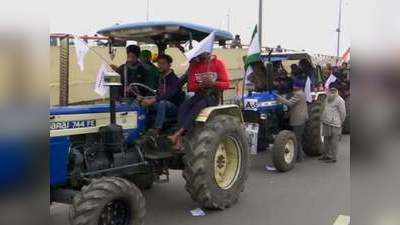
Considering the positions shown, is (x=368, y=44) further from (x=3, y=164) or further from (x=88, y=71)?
(x=88, y=71)

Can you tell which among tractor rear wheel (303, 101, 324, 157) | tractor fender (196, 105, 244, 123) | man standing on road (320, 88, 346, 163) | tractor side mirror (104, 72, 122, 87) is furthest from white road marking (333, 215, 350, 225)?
tractor rear wheel (303, 101, 324, 157)

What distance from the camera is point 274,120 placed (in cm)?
1027

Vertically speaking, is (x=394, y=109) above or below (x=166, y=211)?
above

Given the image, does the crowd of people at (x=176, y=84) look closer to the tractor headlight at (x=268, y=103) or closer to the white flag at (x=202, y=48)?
the white flag at (x=202, y=48)

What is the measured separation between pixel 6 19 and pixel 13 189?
3.03 feet

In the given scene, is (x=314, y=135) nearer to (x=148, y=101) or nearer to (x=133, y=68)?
(x=133, y=68)

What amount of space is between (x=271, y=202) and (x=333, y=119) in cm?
328

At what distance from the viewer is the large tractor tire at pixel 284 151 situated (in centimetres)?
911

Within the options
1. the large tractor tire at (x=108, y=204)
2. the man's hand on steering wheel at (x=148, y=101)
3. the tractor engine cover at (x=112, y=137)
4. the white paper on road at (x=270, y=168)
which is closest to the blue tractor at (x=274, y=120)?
the white paper on road at (x=270, y=168)

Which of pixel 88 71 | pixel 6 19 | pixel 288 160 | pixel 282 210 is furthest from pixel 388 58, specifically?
pixel 88 71

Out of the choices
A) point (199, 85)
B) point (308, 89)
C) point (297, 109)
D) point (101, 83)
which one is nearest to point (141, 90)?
point (199, 85)

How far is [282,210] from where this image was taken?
676 centimetres

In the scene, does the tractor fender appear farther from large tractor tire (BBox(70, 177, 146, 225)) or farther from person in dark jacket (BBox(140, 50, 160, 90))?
large tractor tire (BBox(70, 177, 146, 225))

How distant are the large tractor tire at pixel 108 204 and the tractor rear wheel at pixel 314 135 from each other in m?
5.82
